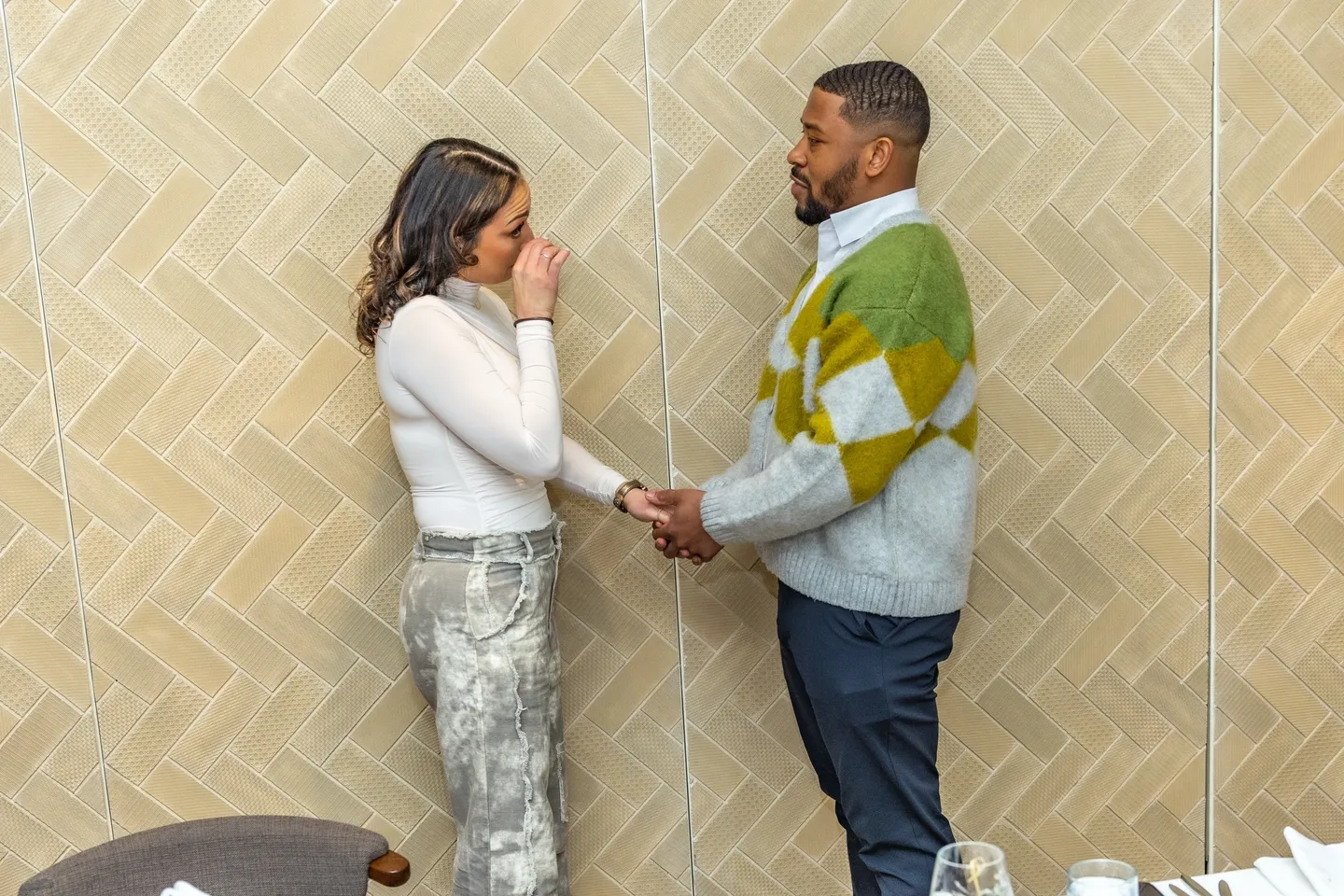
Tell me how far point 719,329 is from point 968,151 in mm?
651

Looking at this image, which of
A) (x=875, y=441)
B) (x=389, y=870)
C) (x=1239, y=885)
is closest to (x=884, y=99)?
(x=875, y=441)

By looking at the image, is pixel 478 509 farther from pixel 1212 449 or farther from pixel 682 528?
pixel 1212 449

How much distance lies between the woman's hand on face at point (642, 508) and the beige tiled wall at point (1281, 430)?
1.30 meters

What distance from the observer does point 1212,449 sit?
2.77m

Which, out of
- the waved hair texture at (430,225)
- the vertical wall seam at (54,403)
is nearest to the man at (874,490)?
the waved hair texture at (430,225)

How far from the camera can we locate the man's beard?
7.30ft

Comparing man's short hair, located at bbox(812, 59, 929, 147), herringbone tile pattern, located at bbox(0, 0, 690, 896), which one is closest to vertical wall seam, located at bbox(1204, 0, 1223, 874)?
man's short hair, located at bbox(812, 59, 929, 147)

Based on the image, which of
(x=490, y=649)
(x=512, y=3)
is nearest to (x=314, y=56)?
(x=512, y=3)

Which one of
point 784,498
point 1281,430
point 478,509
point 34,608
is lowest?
point 34,608

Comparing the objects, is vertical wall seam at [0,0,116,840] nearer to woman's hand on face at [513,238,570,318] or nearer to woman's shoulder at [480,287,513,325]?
woman's shoulder at [480,287,513,325]

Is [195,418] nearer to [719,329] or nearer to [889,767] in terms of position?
[719,329]

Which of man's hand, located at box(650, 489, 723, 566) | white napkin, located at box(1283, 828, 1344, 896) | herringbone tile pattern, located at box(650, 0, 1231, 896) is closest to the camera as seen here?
white napkin, located at box(1283, 828, 1344, 896)

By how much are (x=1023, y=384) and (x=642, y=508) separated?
2.97ft

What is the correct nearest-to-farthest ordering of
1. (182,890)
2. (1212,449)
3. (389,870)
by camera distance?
(182,890), (389,870), (1212,449)
